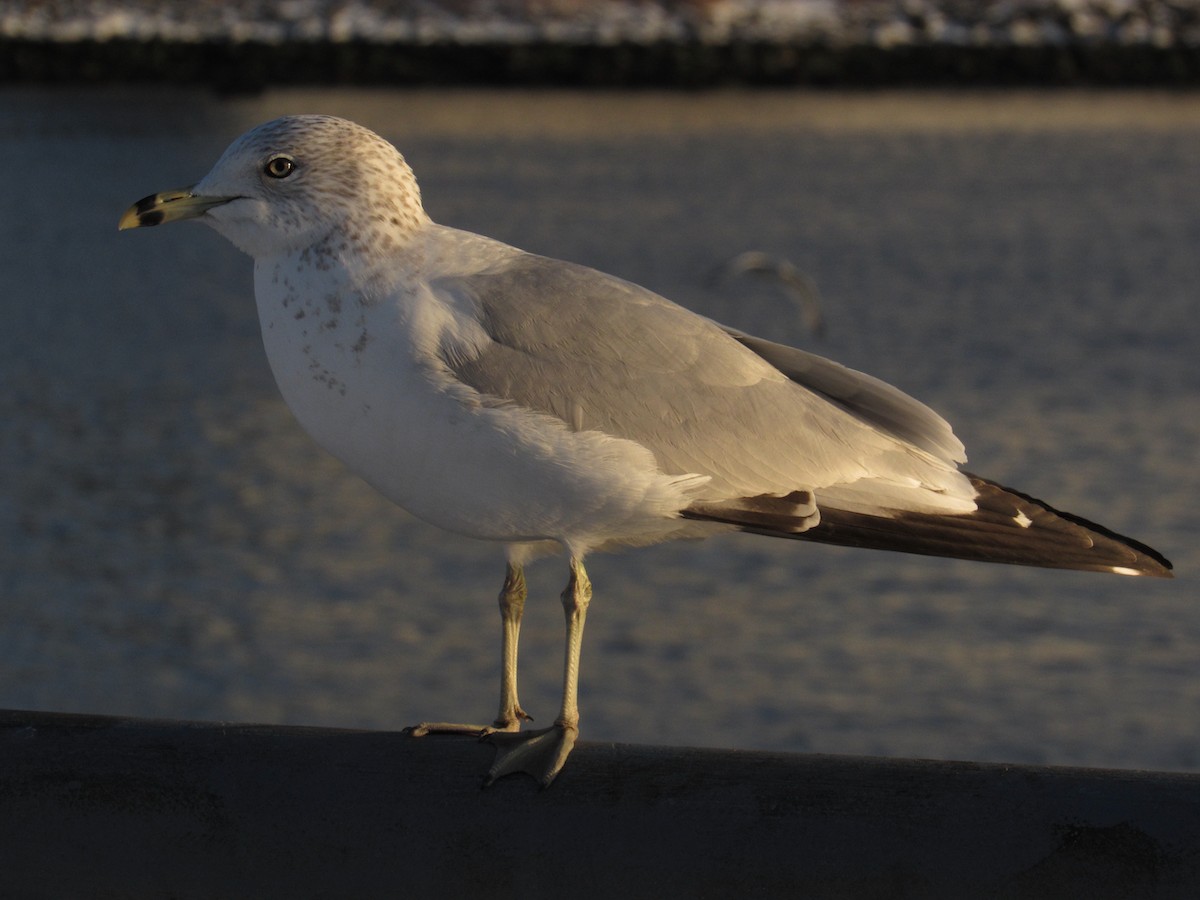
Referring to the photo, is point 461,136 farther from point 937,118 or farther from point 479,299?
point 479,299

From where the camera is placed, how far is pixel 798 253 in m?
38.0

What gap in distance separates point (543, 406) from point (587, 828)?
88cm

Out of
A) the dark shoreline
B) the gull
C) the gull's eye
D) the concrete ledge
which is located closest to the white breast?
the gull

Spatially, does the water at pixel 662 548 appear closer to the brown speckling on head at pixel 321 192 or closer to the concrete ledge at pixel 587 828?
the brown speckling on head at pixel 321 192

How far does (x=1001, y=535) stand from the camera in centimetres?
301

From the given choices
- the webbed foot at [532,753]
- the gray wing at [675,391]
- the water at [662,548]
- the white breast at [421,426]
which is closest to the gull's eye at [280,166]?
the white breast at [421,426]

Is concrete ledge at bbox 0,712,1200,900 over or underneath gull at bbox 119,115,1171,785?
underneath

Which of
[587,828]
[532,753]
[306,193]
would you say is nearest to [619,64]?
[306,193]

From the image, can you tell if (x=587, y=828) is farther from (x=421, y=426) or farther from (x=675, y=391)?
(x=675, y=391)

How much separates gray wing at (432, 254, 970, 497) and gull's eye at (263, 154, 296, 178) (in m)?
0.36

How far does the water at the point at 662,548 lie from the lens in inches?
531

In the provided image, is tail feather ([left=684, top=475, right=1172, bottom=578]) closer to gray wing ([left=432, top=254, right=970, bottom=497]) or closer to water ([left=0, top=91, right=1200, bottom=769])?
gray wing ([left=432, top=254, right=970, bottom=497])

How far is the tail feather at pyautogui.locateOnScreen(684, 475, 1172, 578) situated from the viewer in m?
2.93

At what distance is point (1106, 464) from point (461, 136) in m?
49.5
